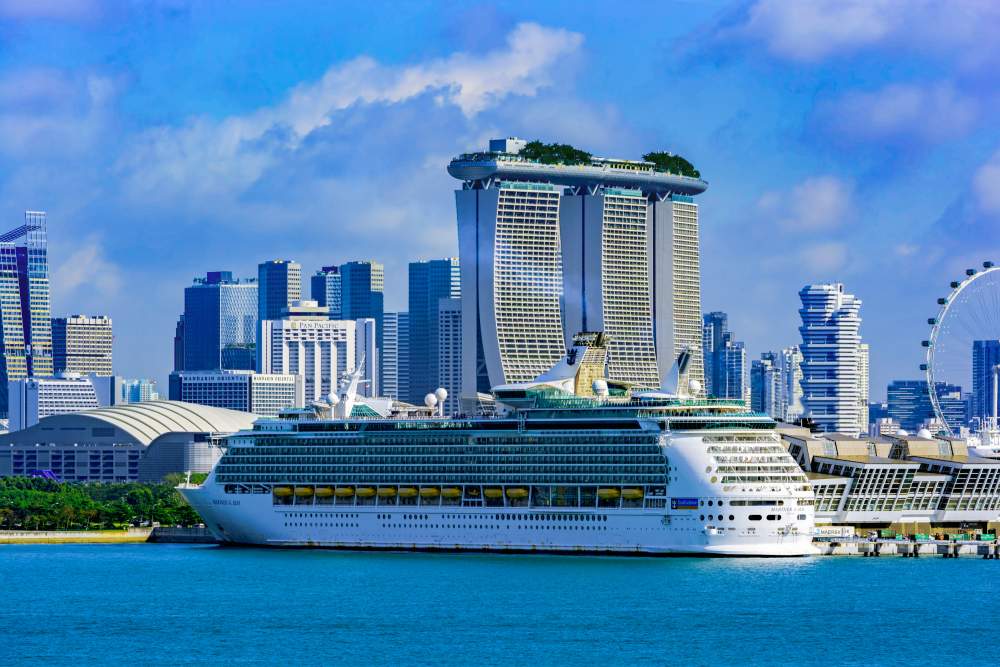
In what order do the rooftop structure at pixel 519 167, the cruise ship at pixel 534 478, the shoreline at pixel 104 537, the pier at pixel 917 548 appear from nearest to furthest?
the cruise ship at pixel 534 478, the pier at pixel 917 548, the shoreline at pixel 104 537, the rooftop structure at pixel 519 167

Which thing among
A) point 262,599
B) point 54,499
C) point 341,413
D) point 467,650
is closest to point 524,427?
point 341,413

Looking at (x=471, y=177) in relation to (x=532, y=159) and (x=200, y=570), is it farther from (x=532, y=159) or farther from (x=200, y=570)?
(x=200, y=570)

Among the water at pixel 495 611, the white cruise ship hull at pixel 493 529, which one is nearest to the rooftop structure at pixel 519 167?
the white cruise ship hull at pixel 493 529

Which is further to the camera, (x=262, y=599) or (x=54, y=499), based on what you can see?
(x=54, y=499)

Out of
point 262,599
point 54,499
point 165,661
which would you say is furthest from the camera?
point 54,499

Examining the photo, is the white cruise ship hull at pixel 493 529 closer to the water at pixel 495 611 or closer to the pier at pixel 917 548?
the water at pixel 495 611
